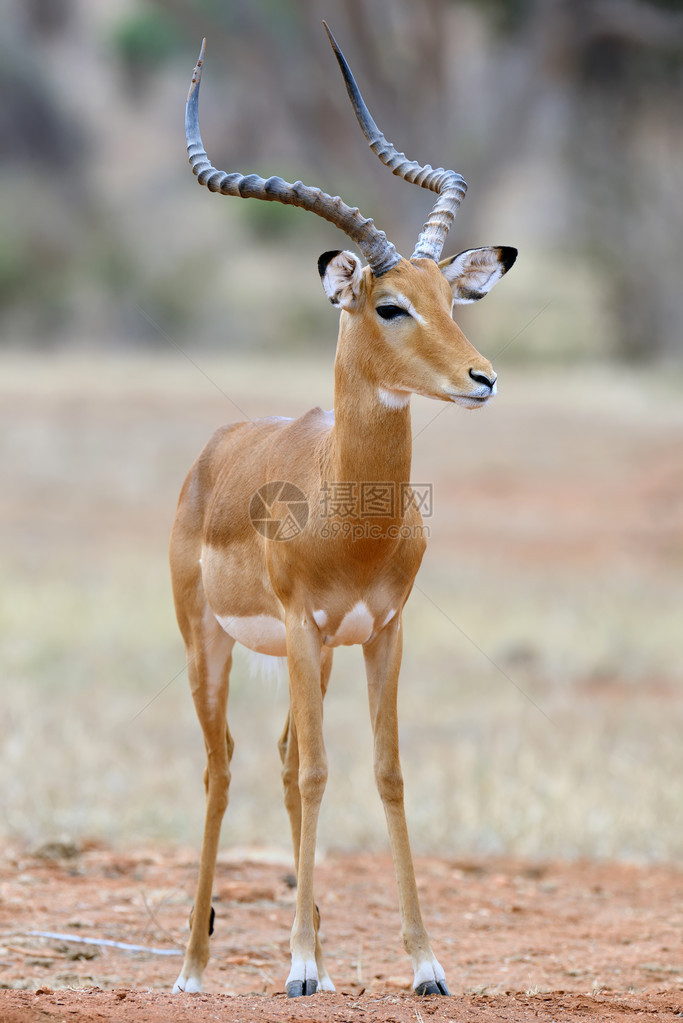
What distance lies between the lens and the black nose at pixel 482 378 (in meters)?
4.48

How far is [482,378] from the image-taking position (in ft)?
14.7

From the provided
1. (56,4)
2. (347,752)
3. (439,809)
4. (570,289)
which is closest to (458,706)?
(347,752)

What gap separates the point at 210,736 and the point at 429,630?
875cm

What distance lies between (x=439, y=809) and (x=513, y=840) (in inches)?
24.8

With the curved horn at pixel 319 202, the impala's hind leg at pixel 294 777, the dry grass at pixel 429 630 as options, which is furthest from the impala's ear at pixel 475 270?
the dry grass at pixel 429 630

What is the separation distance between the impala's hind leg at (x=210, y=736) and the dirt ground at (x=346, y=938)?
1.12ft

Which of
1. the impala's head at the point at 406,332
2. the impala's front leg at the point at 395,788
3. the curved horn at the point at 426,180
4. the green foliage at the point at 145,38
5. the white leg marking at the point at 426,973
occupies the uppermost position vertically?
the green foliage at the point at 145,38

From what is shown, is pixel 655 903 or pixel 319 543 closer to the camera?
pixel 319 543

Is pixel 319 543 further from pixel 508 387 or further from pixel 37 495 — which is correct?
pixel 508 387

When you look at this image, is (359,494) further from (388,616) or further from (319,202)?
(319,202)

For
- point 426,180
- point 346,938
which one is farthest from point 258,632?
point 346,938

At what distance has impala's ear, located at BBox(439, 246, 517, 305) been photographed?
16.4ft

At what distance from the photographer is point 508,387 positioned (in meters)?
23.4

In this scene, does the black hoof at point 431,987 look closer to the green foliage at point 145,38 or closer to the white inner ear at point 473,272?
the white inner ear at point 473,272
